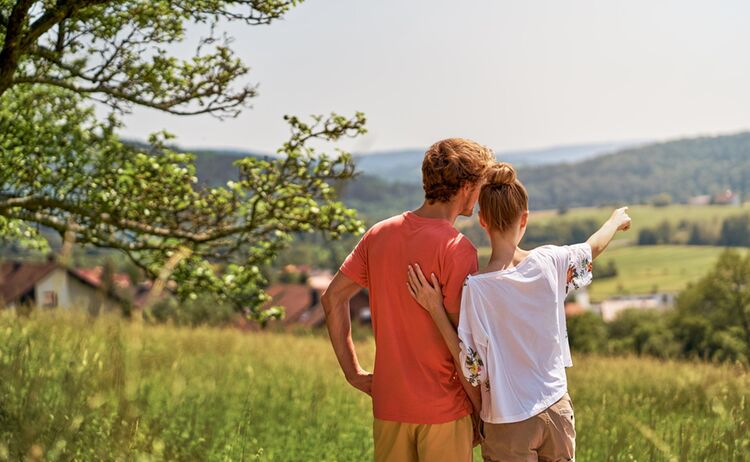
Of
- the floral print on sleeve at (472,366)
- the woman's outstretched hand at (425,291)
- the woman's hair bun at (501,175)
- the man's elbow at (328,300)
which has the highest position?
the woman's hair bun at (501,175)

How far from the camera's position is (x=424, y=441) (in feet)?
11.9

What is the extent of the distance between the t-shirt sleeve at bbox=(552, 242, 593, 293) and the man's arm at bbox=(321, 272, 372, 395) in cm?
93

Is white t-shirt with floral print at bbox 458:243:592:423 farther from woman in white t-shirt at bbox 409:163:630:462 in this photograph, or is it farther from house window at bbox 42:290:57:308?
house window at bbox 42:290:57:308

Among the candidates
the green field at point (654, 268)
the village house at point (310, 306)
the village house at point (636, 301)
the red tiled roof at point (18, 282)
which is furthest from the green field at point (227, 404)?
the green field at point (654, 268)

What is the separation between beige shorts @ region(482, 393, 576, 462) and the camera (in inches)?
141

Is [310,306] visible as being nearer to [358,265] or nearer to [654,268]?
[358,265]

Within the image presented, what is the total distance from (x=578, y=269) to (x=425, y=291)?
0.75 meters

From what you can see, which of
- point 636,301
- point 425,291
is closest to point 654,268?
point 636,301

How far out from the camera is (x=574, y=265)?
12.4 feet

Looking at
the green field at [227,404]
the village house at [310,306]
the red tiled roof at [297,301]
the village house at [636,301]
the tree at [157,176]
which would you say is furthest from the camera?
the village house at [636,301]

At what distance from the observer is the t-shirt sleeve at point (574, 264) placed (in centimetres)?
371

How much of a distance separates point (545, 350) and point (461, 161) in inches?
34.1

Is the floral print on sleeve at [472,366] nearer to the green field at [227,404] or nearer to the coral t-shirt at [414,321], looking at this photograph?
the coral t-shirt at [414,321]

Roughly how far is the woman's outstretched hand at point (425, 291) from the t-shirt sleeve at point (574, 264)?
55cm
